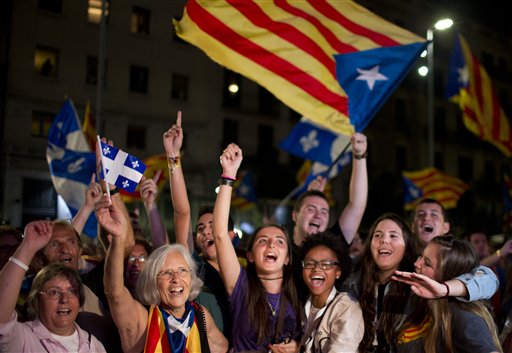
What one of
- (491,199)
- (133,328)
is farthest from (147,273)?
(491,199)

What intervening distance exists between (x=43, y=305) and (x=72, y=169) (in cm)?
602

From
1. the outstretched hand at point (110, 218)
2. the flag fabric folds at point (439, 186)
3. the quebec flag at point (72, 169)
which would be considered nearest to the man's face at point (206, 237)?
the outstretched hand at point (110, 218)

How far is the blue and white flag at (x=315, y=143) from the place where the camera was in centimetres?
1085

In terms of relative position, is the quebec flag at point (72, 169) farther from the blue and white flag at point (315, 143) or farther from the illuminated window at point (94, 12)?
the illuminated window at point (94, 12)

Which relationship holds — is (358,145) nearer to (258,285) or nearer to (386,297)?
(386,297)

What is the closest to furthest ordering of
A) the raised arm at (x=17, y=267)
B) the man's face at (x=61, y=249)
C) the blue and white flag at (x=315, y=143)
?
the raised arm at (x=17, y=267), the man's face at (x=61, y=249), the blue and white flag at (x=315, y=143)

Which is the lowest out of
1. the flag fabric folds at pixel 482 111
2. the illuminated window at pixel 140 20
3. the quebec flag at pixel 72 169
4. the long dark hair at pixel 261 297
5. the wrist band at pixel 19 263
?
the long dark hair at pixel 261 297

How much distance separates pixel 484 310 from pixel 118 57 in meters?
25.9

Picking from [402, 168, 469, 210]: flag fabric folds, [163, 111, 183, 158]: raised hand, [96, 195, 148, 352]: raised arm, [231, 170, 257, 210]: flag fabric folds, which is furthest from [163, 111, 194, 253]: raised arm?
[231, 170, 257, 210]: flag fabric folds

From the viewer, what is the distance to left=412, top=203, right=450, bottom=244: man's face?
575 cm

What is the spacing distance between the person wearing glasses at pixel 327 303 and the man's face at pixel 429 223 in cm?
137

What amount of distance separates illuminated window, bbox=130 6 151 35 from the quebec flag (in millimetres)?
19436

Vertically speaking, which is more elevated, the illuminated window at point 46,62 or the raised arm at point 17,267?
the illuminated window at point 46,62

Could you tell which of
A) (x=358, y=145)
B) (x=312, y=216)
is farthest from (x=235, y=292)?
(x=358, y=145)
